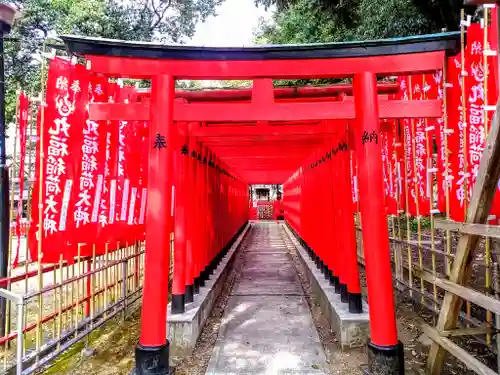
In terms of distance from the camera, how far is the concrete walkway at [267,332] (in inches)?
173

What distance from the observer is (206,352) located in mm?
4902

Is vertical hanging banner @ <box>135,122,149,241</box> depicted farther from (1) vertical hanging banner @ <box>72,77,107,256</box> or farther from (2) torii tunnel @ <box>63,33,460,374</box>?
(2) torii tunnel @ <box>63,33,460,374</box>

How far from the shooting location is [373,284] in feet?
13.2

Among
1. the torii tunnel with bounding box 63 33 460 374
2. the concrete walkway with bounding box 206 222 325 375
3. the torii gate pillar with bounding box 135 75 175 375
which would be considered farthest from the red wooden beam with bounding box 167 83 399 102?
the concrete walkway with bounding box 206 222 325 375

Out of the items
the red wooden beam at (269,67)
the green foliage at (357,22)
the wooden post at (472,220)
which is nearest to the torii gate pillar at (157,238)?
the red wooden beam at (269,67)

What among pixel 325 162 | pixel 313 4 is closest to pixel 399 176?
pixel 325 162

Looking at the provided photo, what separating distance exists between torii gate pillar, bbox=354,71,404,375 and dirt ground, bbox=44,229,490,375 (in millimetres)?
613

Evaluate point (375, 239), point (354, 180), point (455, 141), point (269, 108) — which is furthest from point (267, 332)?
point (354, 180)

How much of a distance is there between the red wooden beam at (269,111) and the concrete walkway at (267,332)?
10.2 ft

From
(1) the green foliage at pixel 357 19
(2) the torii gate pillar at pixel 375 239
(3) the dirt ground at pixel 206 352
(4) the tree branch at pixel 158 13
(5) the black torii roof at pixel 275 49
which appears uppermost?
(4) the tree branch at pixel 158 13

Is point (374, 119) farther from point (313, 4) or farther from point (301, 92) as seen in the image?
point (313, 4)

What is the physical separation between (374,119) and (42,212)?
4.11 metres

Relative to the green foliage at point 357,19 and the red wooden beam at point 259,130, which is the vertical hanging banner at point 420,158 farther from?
the green foliage at point 357,19

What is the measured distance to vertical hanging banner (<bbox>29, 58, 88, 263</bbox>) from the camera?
4109 mm
